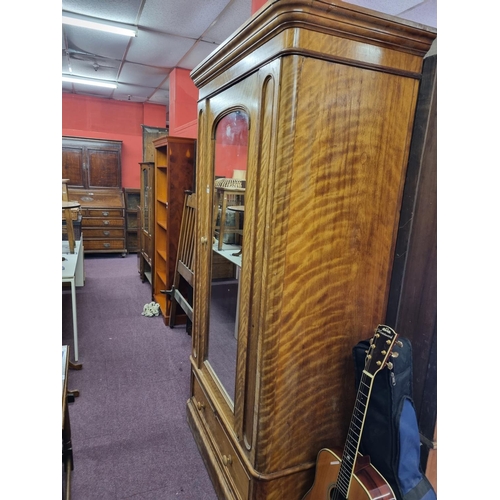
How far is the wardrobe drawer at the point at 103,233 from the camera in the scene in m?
5.91

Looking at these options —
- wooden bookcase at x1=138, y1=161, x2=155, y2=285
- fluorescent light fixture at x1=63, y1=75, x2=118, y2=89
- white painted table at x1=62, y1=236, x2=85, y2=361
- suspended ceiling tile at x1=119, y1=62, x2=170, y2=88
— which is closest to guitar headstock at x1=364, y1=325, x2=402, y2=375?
white painted table at x1=62, y1=236, x2=85, y2=361

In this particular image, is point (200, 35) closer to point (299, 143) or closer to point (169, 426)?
point (299, 143)

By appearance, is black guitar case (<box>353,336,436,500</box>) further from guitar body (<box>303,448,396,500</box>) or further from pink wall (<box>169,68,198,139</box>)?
pink wall (<box>169,68,198,139</box>)

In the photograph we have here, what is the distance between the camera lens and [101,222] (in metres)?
5.95

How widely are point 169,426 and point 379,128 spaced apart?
196 centimetres

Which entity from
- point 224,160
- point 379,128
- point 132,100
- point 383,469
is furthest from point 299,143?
point 132,100

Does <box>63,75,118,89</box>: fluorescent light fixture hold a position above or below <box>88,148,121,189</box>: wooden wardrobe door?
above

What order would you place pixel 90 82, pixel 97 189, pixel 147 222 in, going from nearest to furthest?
pixel 147 222, pixel 90 82, pixel 97 189

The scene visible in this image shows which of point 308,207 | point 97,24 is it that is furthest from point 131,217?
point 308,207

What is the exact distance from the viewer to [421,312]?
49.3 inches

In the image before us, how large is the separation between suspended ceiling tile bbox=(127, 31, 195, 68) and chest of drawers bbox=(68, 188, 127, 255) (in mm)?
2385

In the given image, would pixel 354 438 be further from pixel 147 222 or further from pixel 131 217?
pixel 131 217

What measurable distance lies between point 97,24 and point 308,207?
3.39 m

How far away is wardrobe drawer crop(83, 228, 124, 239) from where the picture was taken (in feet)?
19.4
